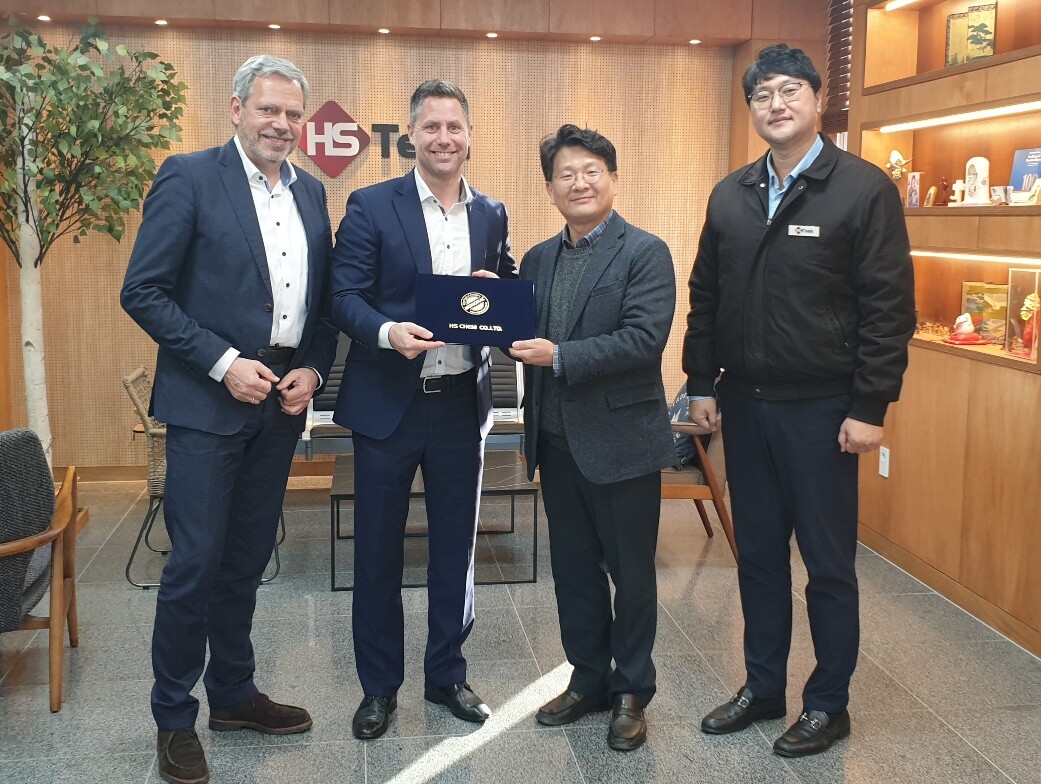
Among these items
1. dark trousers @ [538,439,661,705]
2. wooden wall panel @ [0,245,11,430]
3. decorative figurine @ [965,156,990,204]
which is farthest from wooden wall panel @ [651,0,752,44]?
wooden wall panel @ [0,245,11,430]

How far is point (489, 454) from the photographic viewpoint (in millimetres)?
5629

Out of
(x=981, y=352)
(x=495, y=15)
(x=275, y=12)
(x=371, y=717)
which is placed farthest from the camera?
(x=495, y=15)

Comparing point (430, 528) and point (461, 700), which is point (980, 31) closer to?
point (430, 528)

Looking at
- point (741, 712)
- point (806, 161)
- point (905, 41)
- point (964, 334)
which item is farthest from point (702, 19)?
point (741, 712)

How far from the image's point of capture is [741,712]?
3518mm

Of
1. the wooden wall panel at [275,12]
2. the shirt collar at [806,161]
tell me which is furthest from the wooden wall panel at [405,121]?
the shirt collar at [806,161]

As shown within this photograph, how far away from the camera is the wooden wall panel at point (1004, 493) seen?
13.9 feet

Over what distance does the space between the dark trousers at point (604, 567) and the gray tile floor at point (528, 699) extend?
24cm

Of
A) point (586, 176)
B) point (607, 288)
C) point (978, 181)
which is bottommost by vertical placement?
point (607, 288)

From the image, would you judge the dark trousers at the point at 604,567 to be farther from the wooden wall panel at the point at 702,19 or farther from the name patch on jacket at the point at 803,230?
the wooden wall panel at the point at 702,19

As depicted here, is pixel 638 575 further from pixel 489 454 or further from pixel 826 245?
pixel 489 454

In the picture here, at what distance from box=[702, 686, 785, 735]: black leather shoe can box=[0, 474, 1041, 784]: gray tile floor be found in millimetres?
42

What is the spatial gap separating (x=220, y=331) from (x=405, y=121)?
4058 millimetres

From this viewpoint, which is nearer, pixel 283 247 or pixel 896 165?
pixel 283 247
